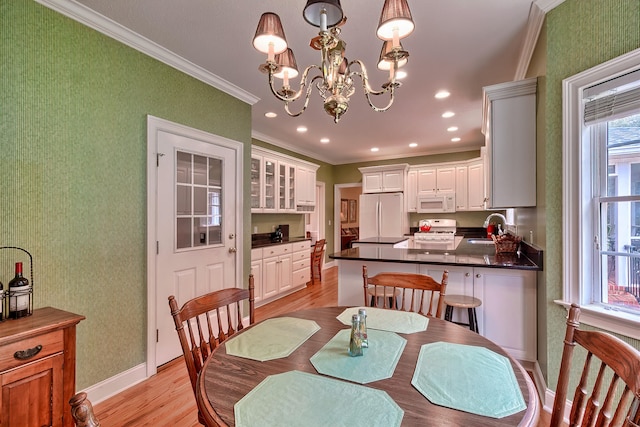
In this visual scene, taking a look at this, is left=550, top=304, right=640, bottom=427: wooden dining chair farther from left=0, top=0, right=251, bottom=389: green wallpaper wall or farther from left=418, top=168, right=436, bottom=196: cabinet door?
left=418, top=168, right=436, bottom=196: cabinet door

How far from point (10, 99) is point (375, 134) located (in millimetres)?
4287

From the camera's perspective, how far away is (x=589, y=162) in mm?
1800

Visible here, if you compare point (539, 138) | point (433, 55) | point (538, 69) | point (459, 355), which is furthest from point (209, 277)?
point (538, 69)

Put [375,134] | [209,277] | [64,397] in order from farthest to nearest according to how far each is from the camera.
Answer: [375,134] → [209,277] → [64,397]

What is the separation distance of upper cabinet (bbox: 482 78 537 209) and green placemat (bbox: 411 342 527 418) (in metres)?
1.73

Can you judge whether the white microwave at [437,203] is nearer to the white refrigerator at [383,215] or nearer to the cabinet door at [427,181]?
the cabinet door at [427,181]

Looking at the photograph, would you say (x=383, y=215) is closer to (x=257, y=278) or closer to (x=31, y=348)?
(x=257, y=278)

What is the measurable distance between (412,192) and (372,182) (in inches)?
33.4

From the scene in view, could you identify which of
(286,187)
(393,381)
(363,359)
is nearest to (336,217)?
(286,187)

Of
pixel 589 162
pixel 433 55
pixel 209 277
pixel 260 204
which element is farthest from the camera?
pixel 260 204

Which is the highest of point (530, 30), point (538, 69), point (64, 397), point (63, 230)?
point (530, 30)

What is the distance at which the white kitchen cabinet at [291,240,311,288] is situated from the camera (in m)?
5.07

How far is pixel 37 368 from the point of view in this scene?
1540 millimetres

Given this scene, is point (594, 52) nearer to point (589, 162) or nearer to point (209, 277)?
point (589, 162)
